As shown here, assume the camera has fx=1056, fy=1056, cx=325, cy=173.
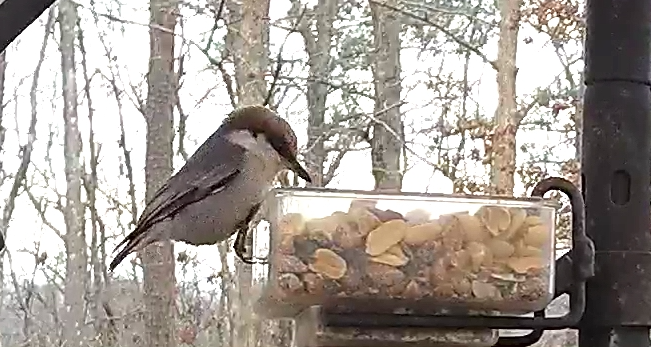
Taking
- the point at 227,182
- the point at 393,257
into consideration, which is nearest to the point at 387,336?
the point at 393,257

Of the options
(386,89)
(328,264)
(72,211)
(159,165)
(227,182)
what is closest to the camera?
(328,264)

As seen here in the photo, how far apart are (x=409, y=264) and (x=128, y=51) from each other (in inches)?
56.8

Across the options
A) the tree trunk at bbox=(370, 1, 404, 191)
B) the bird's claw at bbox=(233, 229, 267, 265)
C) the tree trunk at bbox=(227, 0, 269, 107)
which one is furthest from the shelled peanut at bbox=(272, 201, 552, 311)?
the tree trunk at bbox=(370, 1, 404, 191)

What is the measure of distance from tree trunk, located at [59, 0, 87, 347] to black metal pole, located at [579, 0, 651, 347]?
1.42 meters

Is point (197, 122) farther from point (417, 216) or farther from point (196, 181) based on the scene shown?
point (417, 216)

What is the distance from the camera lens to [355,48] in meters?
1.94

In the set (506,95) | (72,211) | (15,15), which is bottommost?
(72,211)

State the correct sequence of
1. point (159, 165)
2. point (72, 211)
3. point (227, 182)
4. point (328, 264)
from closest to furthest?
point (328, 264)
point (227, 182)
point (159, 165)
point (72, 211)

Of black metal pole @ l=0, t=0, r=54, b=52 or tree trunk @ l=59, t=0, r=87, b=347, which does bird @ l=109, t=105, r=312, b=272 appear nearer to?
black metal pole @ l=0, t=0, r=54, b=52

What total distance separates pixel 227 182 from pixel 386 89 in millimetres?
1482

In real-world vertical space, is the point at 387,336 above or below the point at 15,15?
below

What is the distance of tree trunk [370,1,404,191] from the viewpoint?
1.82 meters

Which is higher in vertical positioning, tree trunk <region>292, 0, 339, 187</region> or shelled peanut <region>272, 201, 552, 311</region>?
tree trunk <region>292, 0, 339, 187</region>

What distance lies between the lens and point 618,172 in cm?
45
